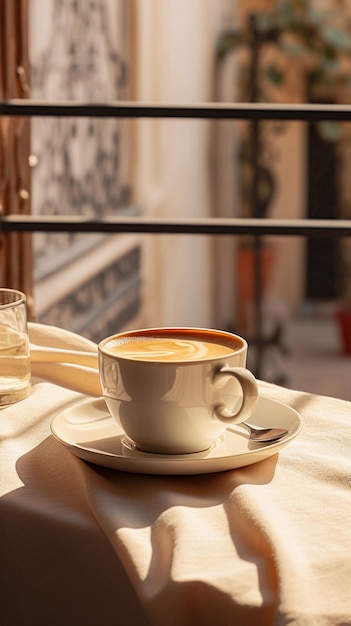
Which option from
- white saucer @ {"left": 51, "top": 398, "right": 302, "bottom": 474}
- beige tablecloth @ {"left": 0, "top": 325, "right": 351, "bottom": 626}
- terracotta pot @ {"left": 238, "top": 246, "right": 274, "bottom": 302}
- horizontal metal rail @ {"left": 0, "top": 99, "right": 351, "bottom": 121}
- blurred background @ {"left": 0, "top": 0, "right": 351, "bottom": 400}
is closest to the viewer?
Answer: beige tablecloth @ {"left": 0, "top": 325, "right": 351, "bottom": 626}

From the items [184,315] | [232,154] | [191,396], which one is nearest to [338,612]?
[191,396]

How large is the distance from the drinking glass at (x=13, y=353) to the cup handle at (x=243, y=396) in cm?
21

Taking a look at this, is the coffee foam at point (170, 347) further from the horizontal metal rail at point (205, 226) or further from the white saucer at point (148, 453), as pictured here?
the horizontal metal rail at point (205, 226)

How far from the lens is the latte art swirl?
2.05ft

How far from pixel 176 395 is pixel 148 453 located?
50 mm

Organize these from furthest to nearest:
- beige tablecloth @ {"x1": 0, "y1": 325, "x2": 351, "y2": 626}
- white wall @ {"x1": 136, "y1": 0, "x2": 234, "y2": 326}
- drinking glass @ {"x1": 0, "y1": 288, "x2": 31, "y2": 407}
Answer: white wall @ {"x1": 136, "y1": 0, "x2": 234, "y2": 326}, drinking glass @ {"x1": 0, "y1": 288, "x2": 31, "y2": 407}, beige tablecloth @ {"x1": 0, "y1": 325, "x2": 351, "y2": 626}

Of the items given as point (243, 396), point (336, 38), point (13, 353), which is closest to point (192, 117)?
point (13, 353)

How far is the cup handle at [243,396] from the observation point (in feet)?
1.96

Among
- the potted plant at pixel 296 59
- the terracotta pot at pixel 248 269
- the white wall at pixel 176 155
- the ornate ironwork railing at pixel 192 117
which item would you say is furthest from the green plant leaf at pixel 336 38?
the ornate ironwork railing at pixel 192 117

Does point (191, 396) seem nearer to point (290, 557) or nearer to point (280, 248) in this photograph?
point (290, 557)

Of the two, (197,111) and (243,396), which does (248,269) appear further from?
(243,396)

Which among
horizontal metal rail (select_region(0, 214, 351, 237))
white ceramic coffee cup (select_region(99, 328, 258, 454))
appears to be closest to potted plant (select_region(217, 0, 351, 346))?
horizontal metal rail (select_region(0, 214, 351, 237))

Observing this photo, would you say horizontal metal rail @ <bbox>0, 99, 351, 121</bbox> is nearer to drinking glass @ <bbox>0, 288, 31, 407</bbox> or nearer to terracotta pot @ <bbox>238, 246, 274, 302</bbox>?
drinking glass @ <bbox>0, 288, 31, 407</bbox>

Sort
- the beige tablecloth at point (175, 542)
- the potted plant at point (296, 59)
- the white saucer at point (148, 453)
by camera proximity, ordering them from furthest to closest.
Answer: the potted plant at point (296, 59)
the white saucer at point (148, 453)
the beige tablecloth at point (175, 542)
